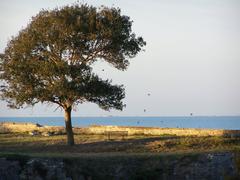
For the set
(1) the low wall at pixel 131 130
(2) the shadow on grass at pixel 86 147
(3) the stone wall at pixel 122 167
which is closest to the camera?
(3) the stone wall at pixel 122 167

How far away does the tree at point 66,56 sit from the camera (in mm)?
47188

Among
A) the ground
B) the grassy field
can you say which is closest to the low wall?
the grassy field

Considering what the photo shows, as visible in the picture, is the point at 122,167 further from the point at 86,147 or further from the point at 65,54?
the point at 65,54

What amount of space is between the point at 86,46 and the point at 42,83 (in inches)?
192

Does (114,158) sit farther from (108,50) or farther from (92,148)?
(108,50)

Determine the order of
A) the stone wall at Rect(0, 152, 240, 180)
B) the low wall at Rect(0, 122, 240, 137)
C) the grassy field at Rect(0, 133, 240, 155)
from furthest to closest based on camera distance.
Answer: the low wall at Rect(0, 122, 240, 137) → the grassy field at Rect(0, 133, 240, 155) → the stone wall at Rect(0, 152, 240, 180)

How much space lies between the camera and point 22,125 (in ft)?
222

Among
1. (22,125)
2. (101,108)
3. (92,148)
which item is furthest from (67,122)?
(22,125)

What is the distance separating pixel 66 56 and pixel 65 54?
20 centimetres

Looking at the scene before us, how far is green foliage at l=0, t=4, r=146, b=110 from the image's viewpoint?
155 ft

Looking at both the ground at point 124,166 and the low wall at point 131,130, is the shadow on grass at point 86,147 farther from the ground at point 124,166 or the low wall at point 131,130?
the low wall at point 131,130

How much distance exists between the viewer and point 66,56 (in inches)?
1913

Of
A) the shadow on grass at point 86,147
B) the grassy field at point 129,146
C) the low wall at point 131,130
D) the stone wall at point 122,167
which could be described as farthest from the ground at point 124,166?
the low wall at point 131,130

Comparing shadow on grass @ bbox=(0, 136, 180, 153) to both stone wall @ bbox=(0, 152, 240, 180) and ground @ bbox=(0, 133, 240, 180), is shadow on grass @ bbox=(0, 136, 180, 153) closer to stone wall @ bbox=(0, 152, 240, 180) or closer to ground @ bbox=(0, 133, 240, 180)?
ground @ bbox=(0, 133, 240, 180)
